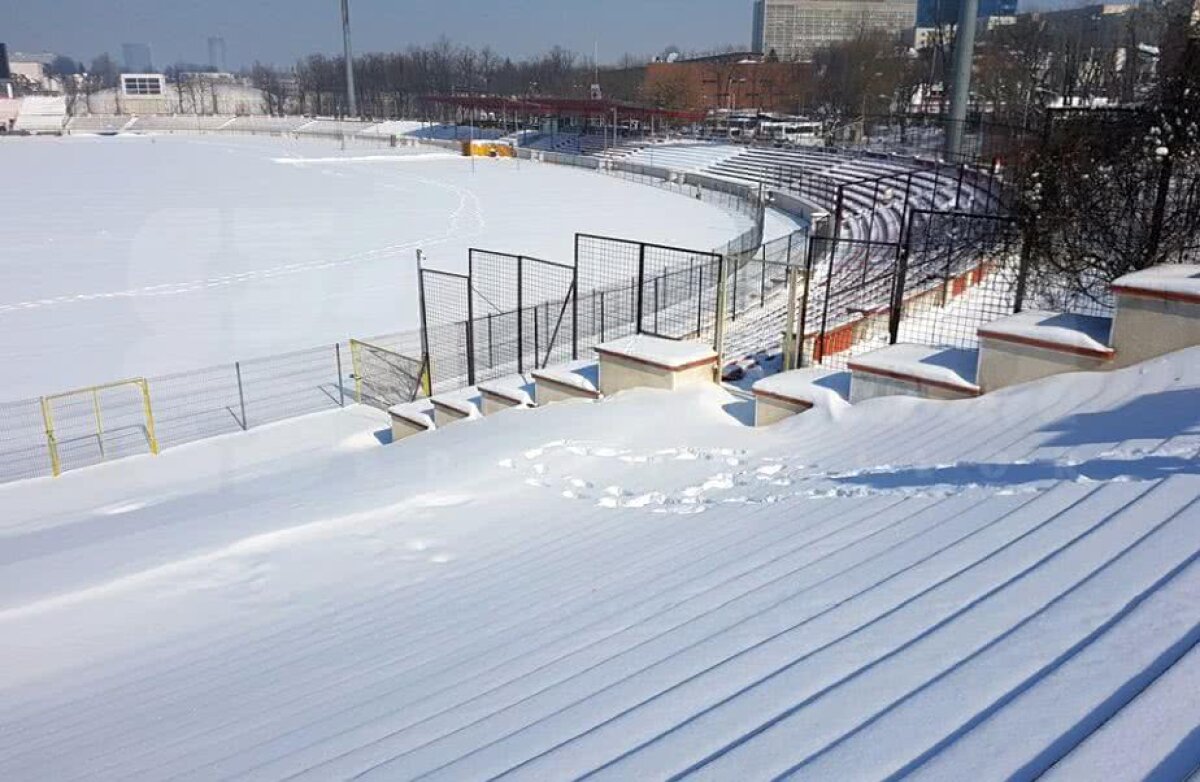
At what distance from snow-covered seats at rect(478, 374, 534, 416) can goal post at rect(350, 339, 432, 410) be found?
10.9 ft

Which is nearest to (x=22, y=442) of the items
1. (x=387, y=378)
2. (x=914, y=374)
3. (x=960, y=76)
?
(x=387, y=378)

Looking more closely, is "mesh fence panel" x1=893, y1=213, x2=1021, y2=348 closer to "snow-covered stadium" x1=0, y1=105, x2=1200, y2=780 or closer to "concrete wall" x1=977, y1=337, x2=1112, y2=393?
"snow-covered stadium" x1=0, y1=105, x2=1200, y2=780

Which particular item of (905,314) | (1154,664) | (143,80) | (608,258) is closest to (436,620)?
(1154,664)

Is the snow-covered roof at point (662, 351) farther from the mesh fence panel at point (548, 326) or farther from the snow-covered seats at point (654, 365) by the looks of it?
the mesh fence panel at point (548, 326)

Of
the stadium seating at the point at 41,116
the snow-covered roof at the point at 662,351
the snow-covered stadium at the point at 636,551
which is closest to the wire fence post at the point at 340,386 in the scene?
the snow-covered stadium at the point at 636,551

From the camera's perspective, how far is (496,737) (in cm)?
379

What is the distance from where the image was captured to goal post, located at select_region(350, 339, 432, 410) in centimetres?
1625

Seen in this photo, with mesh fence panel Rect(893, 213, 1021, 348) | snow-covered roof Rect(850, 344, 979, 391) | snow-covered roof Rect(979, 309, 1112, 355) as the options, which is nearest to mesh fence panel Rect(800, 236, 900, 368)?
mesh fence panel Rect(893, 213, 1021, 348)

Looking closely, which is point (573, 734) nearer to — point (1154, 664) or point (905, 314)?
point (1154, 664)

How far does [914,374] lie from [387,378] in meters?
10.7

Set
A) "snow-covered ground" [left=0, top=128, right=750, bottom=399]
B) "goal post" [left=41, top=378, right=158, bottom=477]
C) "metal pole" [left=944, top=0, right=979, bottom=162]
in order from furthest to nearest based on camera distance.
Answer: "metal pole" [left=944, top=0, right=979, bottom=162]
"snow-covered ground" [left=0, top=128, right=750, bottom=399]
"goal post" [left=41, top=378, right=158, bottom=477]

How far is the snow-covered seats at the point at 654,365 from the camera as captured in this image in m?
10.7

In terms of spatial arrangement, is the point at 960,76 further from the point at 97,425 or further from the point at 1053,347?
the point at 97,425

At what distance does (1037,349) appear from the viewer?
313 inches
